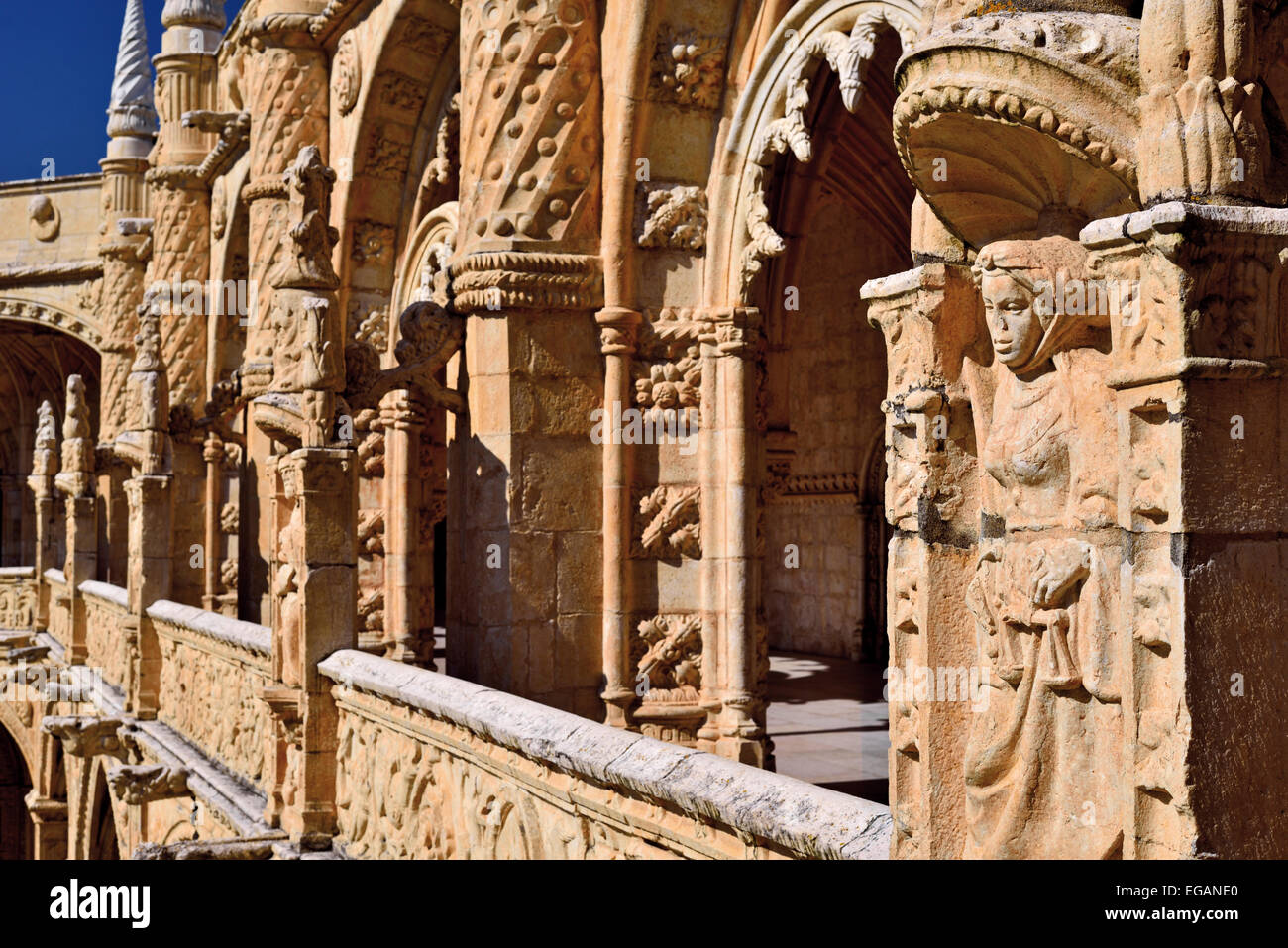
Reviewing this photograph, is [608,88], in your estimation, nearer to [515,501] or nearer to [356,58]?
[515,501]

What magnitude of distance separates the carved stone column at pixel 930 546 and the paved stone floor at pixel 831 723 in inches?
157

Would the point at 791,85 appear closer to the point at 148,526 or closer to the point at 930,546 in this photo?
the point at 930,546

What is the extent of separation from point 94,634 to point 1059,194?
41.7 feet

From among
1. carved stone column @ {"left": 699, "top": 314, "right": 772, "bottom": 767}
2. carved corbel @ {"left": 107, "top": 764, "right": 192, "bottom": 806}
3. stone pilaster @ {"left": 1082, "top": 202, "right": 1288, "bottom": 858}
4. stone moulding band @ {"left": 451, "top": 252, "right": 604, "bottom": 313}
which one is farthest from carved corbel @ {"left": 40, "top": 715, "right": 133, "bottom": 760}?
stone pilaster @ {"left": 1082, "top": 202, "right": 1288, "bottom": 858}

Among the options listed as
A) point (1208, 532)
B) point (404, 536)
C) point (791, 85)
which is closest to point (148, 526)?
point (404, 536)

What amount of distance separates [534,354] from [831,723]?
3.86 m

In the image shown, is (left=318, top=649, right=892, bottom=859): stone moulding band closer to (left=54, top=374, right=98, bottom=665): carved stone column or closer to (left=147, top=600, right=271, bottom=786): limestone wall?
(left=147, top=600, right=271, bottom=786): limestone wall

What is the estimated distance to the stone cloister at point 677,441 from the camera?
2064 millimetres

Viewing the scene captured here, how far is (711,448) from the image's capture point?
710 cm

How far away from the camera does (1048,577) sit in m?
2.23

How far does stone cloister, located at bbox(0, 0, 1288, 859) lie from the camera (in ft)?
6.77

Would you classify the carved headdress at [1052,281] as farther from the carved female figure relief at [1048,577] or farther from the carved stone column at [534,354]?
the carved stone column at [534,354]

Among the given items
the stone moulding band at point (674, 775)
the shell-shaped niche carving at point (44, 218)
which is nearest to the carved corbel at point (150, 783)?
the stone moulding band at point (674, 775)
